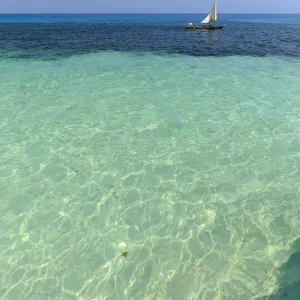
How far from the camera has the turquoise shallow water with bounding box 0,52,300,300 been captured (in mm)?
6965

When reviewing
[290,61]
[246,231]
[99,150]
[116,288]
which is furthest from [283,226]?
[290,61]

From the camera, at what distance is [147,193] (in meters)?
9.80

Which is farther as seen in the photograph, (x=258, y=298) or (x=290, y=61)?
(x=290, y=61)

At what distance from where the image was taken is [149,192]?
9.85 metres

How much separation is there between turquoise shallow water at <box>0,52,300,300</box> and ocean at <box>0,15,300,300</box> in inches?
1.7

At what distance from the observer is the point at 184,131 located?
45.8 feet

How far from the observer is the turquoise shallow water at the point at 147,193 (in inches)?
274

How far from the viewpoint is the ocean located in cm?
694

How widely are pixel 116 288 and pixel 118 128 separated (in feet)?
29.8

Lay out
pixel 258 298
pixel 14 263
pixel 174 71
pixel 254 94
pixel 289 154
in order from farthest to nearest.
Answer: pixel 174 71 < pixel 254 94 < pixel 289 154 < pixel 14 263 < pixel 258 298

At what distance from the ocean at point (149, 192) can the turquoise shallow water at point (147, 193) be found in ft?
0.14

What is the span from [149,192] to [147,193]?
0.10 meters

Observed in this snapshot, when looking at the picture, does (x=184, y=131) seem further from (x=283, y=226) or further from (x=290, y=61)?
(x=290, y=61)

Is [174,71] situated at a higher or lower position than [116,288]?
higher
